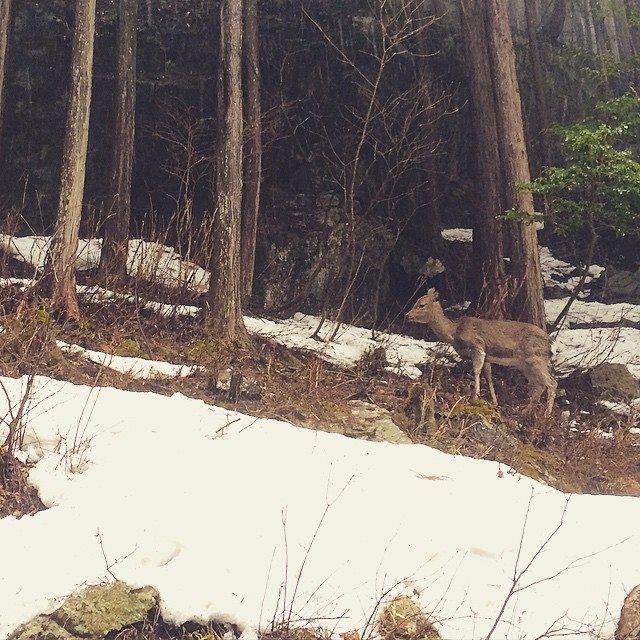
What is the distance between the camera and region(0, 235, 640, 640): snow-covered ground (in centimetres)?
415

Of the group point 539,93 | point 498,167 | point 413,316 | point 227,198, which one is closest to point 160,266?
point 227,198

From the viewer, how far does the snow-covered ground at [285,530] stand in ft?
13.6

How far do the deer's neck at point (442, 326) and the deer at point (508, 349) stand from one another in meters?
0.04

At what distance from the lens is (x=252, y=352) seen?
1020 centimetres

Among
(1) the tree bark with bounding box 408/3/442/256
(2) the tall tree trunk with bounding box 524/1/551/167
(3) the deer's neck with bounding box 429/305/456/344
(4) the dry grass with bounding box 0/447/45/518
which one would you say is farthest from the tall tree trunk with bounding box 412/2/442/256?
(4) the dry grass with bounding box 0/447/45/518

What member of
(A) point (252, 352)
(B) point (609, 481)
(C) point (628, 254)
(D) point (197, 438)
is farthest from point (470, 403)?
(C) point (628, 254)

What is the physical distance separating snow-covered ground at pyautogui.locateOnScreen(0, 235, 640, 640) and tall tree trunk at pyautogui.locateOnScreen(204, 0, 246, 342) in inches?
149

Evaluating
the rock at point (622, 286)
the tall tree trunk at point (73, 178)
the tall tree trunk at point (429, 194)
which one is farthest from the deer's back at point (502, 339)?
the rock at point (622, 286)

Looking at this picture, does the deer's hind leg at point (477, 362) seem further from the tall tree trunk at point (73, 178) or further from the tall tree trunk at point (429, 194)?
the tall tree trunk at point (429, 194)

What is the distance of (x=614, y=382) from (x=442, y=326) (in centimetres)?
267

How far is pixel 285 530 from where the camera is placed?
4.58m

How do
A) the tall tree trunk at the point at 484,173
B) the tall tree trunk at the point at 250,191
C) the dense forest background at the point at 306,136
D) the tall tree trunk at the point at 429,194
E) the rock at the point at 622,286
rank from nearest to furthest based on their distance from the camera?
the tall tree trunk at the point at 484,173 < the tall tree trunk at the point at 250,191 < the dense forest background at the point at 306,136 < the rock at the point at 622,286 < the tall tree trunk at the point at 429,194

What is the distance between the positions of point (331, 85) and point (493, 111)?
4820mm

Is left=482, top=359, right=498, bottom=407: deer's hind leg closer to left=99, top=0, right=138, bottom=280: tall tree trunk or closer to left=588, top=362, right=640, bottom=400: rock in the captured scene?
left=588, top=362, right=640, bottom=400: rock
